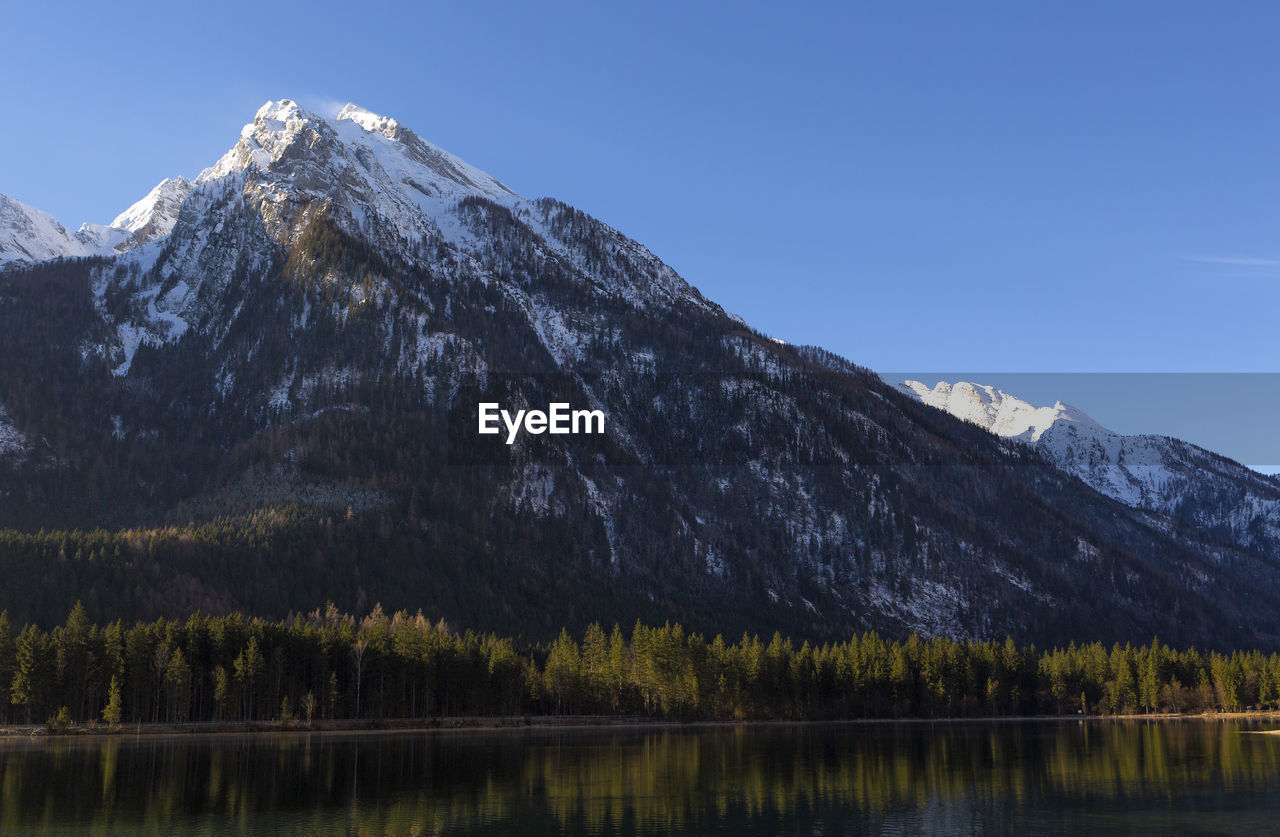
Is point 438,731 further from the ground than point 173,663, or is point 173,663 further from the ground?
point 173,663

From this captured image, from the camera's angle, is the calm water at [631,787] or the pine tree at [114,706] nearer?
the calm water at [631,787]

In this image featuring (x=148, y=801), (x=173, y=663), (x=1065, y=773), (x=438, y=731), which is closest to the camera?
(x=148, y=801)

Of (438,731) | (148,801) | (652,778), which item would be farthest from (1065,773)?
(438,731)

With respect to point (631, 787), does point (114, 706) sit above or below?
above

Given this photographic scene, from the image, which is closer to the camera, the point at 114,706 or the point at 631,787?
Result: the point at 631,787

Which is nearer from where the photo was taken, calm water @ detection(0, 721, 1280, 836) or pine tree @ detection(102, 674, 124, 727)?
calm water @ detection(0, 721, 1280, 836)

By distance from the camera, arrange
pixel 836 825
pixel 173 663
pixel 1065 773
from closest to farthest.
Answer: pixel 836 825 < pixel 1065 773 < pixel 173 663

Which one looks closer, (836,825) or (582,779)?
(836,825)

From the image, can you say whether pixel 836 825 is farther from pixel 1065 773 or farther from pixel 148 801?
pixel 148 801
